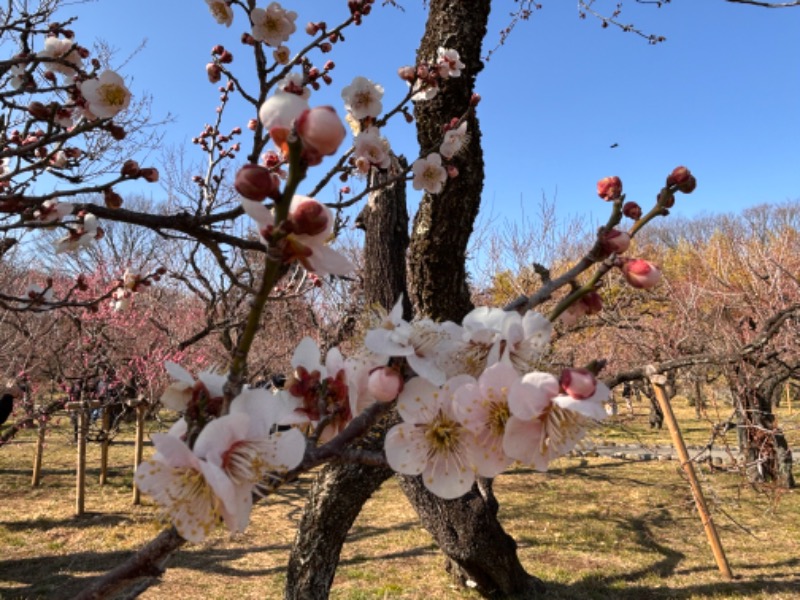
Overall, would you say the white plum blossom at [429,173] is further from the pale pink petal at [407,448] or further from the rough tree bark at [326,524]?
the pale pink petal at [407,448]

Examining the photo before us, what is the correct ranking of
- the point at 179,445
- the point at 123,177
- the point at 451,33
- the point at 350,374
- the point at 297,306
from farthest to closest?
the point at 297,306
the point at 451,33
the point at 123,177
the point at 350,374
the point at 179,445

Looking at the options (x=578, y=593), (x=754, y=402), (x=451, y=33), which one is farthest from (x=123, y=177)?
(x=754, y=402)

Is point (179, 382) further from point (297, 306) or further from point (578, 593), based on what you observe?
point (297, 306)

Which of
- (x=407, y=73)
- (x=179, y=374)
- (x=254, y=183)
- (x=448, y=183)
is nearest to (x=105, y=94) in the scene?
(x=407, y=73)

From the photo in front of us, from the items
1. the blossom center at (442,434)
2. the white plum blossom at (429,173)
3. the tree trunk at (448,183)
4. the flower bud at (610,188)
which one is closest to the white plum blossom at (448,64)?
the tree trunk at (448,183)

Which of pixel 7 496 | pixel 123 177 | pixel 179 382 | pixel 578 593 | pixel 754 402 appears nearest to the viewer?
pixel 179 382

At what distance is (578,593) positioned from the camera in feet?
12.6

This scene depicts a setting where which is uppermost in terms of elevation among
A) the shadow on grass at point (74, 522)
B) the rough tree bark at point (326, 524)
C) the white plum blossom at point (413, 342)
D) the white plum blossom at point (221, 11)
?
the white plum blossom at point (221, 11)

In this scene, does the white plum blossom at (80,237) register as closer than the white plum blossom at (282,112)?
No

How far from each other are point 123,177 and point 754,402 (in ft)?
22.0

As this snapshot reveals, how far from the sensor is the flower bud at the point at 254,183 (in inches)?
Answer: 19.6

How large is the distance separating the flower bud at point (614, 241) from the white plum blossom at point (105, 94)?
4.99 ft

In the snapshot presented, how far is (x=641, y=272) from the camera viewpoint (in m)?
0.76

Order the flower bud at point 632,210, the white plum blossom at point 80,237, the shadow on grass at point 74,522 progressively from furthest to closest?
1. the shadow on grass at point 74,522
2. the white plum blossom at point 80,237
3. the flower bud at point 632,210
